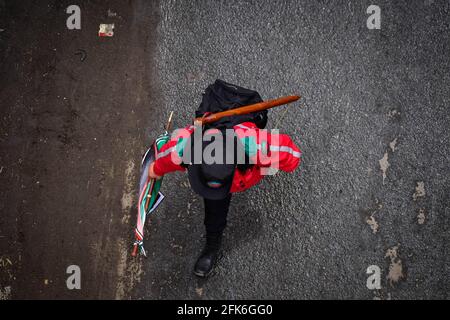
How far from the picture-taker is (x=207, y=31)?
379 cm

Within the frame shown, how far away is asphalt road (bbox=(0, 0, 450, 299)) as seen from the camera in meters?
3.45

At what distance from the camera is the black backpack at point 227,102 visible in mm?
2713

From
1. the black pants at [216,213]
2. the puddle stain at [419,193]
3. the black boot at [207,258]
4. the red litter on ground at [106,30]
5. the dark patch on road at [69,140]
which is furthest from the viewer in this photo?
the red litter on ground at [106,30]

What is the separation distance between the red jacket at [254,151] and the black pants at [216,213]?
0.18 m

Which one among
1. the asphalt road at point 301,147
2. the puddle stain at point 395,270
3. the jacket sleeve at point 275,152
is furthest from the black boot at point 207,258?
the puddle stain at point 395,270

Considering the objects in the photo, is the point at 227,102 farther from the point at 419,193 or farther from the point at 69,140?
the point at 419,193

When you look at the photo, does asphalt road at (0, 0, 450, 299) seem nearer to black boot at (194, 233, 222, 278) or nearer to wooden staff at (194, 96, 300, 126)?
black boot at (194, 233, 222, 278)

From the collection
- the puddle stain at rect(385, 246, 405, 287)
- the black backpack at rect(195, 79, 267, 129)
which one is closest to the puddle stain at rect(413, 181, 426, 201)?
the puddle stain at rect(385, 246, 405, 287)

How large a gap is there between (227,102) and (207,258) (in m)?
1.32

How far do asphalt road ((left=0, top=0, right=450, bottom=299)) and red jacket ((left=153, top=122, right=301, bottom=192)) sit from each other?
76 cm

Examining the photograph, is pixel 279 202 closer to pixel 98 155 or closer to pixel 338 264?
pixel 338 264

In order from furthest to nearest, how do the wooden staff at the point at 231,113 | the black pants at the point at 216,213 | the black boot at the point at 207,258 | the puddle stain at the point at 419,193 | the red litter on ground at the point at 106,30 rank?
1. the red litter on ground at the point at 106,30
2. the puddle stain at the point at 419,193
3. the black boot at the point at 207,258
4. the black pants at the point at 216,213
5. the wooden staff at the point at 231,113

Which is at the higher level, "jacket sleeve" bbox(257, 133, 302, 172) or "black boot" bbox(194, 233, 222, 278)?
"jacket sleeve" bbox(257, 133, 302, 172)

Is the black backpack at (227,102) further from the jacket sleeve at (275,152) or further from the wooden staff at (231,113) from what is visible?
the jacket sleeve at (275,152)
